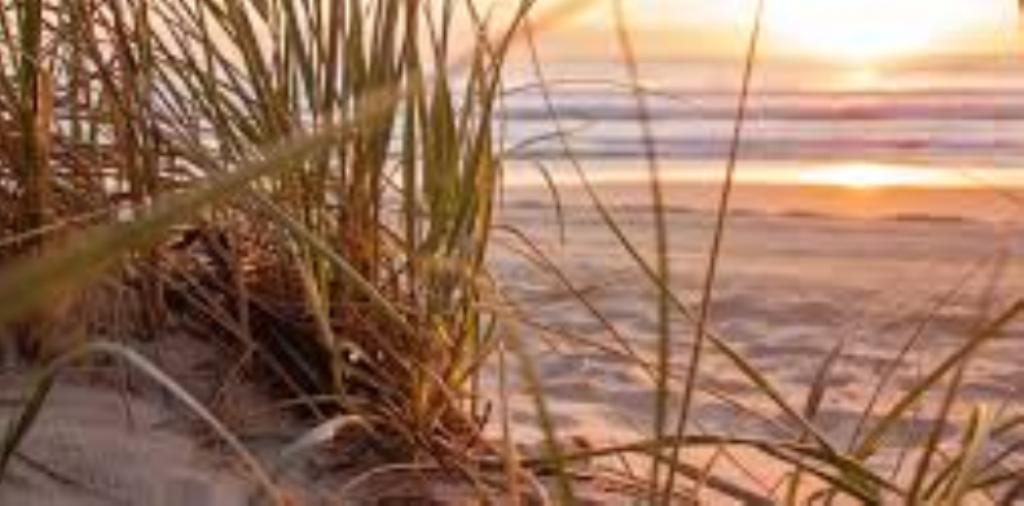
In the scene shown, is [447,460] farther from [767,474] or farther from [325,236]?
[767,474]

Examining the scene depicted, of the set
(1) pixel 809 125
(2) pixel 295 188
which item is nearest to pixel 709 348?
(2) pixel 295 188

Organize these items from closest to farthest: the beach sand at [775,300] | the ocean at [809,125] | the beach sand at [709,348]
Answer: the beach sand at [709,348] → the beach sand at [775,300] → the ocean at [809,125]

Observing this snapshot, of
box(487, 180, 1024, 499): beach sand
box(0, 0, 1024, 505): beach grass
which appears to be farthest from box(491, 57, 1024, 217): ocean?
box(0, 0, 1024, 505): beach grass

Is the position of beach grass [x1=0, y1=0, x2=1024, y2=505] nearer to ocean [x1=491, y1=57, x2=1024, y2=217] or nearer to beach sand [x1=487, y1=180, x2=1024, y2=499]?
beach sand [x1=487, y1=180, x2=1024, y2=499]

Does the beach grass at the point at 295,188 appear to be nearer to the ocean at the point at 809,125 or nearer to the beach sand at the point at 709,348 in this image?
the beach sand at the point at 709,348

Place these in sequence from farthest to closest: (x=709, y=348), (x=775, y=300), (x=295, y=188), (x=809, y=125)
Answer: (x=809, y=125) < (x=775, y=300) < (x=709, y=348) < (x=295, y=188)

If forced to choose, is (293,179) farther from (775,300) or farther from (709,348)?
(775,300)

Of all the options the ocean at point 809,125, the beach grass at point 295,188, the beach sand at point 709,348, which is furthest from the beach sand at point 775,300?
the ocean at point 809,125

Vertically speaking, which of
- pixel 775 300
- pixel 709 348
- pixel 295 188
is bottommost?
pixel 775 300

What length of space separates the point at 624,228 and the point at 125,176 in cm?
409

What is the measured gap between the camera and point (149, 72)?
6.40ft

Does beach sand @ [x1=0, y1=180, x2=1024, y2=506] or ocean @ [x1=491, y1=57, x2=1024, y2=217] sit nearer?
beach sand @ [x1=0, y1=180, x2=1024, y2=506]

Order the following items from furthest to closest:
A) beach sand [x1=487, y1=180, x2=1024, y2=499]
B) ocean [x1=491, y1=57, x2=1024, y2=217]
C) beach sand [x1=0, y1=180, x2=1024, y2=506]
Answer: ocean [x1=491, y1=57, x2=1024, y2=217] < beach sand [x1=487, y1=180, x2=1024, y2=499] < beach sand [x1=0, y1=180, x2=1024, y2=506]

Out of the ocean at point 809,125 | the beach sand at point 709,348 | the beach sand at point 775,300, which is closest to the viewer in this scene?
the beach sand at point 709,348
